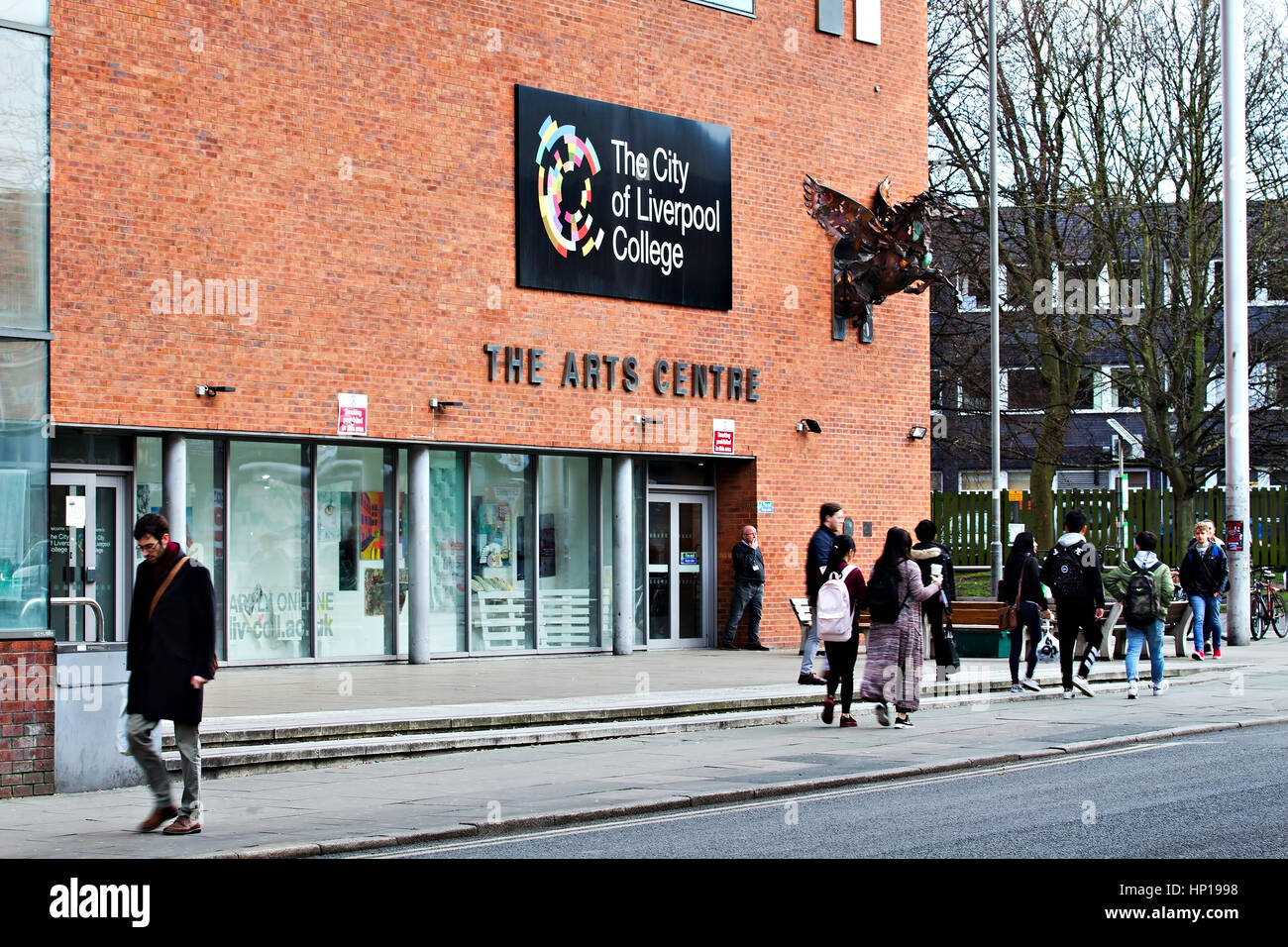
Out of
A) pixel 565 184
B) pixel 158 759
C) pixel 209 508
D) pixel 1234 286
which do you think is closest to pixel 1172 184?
pixel 1234 286

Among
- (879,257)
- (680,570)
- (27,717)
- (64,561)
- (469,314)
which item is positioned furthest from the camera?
(879,257)

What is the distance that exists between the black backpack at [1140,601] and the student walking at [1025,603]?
4.06ft

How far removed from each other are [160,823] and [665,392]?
14447 millimetres

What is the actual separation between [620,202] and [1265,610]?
13.1m

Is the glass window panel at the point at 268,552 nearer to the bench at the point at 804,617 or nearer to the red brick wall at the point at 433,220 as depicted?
the red brick wall at the point at 433,220

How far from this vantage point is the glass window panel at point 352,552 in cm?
2081

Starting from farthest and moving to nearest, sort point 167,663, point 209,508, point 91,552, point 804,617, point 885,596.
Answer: point 804,617 → point 209,508 → point 91,552 → point 885,596 → point 167,663

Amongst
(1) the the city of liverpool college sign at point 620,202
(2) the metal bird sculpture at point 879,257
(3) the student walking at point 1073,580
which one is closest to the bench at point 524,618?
(1) the the city of liverpool college sign at point 620,202

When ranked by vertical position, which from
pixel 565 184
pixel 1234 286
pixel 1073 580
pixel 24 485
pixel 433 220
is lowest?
pixel 1073 580

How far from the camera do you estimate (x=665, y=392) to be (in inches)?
922

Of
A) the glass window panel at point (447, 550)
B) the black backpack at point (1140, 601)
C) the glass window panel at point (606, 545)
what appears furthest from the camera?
the glass window panel at point (606, 545)

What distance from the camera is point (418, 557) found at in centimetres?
2127

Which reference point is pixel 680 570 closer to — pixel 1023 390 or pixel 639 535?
pixel 639 535
